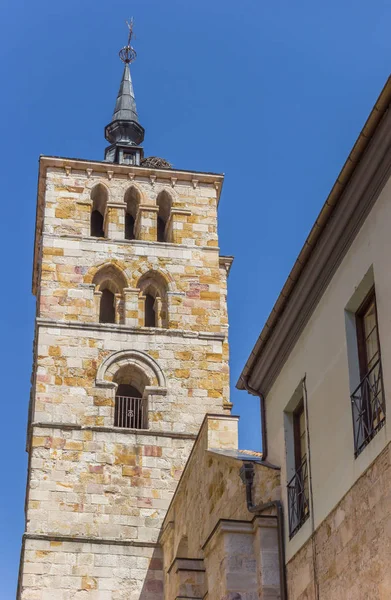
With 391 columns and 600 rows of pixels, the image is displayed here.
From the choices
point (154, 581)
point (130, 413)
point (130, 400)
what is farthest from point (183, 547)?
point (130, 400)

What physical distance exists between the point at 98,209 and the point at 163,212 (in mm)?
1492

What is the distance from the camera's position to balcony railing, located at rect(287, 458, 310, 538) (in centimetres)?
1310

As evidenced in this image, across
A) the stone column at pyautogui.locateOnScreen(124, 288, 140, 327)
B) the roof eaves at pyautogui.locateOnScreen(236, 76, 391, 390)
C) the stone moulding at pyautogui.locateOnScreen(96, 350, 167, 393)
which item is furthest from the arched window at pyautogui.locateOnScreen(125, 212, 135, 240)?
the roof eaves at pyautogui.locateOnScreen(236, 76, 391, 390)

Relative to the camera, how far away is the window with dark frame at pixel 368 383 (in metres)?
10.9

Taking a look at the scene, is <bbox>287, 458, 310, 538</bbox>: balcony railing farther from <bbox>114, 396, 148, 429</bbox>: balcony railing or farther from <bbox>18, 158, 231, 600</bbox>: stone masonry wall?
<bbox>114, 396, 148, 429</bbox>: balcony railing

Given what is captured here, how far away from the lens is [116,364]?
78.1 ft

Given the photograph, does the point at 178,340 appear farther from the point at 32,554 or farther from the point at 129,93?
the point at 129,93

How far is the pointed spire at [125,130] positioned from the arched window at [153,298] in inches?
242

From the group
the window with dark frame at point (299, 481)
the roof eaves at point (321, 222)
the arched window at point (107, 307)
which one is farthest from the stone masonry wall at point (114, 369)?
the window with dark frame at point (299, 481)

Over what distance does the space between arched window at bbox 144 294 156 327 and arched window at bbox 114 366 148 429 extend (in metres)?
1.52

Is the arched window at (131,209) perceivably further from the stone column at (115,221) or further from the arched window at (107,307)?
the arched window at (107,307)

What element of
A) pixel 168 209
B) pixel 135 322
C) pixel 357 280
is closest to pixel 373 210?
pixel 357 280

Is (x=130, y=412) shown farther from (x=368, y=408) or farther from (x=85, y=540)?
(x=368, y=408)

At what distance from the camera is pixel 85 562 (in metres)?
21.3
